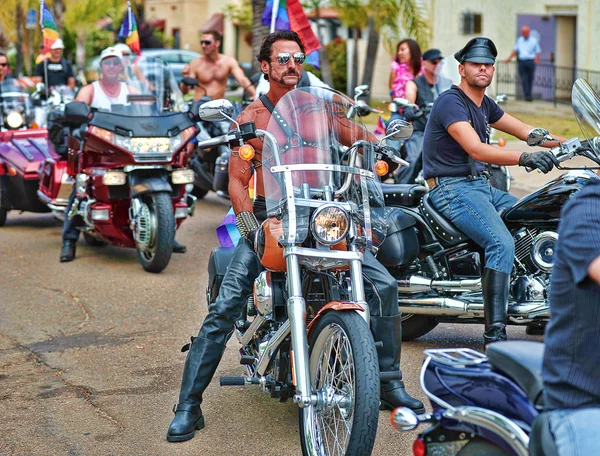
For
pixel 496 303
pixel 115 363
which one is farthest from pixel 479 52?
pixel 115 363

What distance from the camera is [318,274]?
15.6 ft

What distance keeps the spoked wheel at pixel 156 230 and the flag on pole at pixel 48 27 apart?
4883 millimetres

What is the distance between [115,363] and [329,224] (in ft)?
7.94

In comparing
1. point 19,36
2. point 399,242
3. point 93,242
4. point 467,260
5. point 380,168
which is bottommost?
point 93,242

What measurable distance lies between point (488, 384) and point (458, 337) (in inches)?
147

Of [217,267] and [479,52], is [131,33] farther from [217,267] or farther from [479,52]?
[217,267]

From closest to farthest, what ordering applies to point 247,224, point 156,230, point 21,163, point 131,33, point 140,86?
point 247,224 < point 156,230 < point 140,86 < point 21,163 < point 131,33

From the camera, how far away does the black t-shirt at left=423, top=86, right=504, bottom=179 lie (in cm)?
606

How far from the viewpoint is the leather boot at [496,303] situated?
578 cm

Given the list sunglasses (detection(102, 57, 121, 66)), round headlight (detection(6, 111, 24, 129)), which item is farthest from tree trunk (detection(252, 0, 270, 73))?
sunglasses (detection(102, 57, 121, 66))

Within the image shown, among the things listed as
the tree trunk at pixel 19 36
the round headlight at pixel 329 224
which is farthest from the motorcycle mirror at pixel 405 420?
the tree trunk at pixel 19 36

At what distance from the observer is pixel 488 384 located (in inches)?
125

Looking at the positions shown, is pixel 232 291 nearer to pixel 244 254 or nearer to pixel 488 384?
pixel 244 254

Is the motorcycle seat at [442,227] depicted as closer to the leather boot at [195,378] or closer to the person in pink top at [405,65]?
the leather boot at [195,378]
